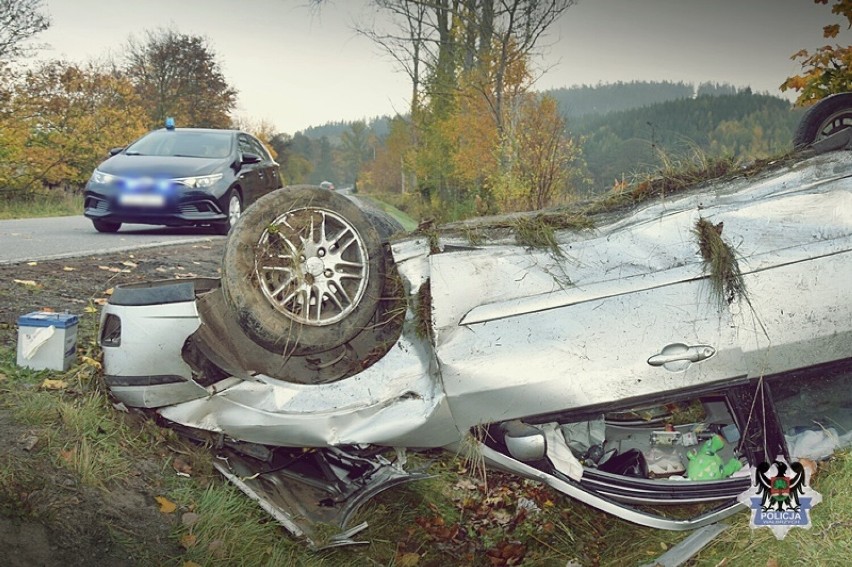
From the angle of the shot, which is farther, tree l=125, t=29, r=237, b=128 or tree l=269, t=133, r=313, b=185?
tree l=269, t=133, r=313, b=185

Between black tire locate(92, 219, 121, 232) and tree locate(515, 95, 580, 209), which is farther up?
tree locate(515, 95, 580, 209)

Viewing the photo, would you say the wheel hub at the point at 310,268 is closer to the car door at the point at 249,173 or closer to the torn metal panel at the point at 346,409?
the torn metal panel at the point at 346,409

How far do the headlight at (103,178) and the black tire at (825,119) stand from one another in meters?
8.03

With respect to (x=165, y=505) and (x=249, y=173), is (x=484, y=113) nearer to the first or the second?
(x=249, y=173)

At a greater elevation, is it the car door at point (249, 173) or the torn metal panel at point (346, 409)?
the car door at point (249, 173)

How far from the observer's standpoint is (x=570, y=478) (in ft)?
9.70

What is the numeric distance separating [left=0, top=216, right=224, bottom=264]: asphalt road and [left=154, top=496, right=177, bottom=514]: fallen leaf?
10.5 ft

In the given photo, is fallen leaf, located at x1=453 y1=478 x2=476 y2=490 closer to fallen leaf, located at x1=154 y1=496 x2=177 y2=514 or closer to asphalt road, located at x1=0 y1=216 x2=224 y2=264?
fallen leaf, located at x1=154 y1=496 x2=177 y2=514

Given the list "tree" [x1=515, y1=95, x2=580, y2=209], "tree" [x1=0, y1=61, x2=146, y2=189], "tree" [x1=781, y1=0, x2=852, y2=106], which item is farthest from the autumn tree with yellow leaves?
"tree" [x1=0, y1=61, x2=146, y2=189]

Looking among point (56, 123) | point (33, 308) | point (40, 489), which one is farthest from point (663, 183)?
point (56, 123)

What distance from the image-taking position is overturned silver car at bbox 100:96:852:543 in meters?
2.84

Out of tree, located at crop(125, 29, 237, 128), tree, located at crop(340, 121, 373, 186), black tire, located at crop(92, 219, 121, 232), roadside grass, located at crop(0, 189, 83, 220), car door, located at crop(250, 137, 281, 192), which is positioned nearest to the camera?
black tire, located at crop(92, 219, 121, 232)

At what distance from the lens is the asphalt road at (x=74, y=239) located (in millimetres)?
6426

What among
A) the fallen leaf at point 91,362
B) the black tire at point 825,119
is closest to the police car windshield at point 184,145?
the fallen leaf at point 91,362
